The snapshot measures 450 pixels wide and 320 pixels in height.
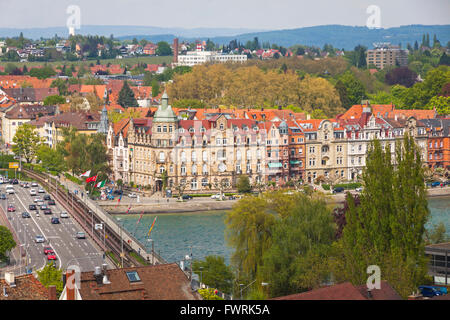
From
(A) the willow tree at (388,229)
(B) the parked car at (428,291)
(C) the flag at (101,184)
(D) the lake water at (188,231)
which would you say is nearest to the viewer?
(A) the willow tree at (388,229)

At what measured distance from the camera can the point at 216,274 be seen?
22.1 metres

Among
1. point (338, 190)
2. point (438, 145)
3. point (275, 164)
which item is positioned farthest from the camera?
point (438, 145)

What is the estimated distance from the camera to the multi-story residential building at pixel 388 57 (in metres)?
114

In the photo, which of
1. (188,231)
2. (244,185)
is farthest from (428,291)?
(244,185)

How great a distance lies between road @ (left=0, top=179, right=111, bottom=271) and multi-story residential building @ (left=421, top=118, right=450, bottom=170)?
2176cm

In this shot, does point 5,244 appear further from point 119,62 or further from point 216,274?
point 119,62

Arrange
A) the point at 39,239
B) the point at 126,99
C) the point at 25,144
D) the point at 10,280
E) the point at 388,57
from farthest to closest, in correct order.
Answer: the point at 388,57 < the point at 126,99 < the point at 25,144 < the point at 39,239 < the point at 10,280

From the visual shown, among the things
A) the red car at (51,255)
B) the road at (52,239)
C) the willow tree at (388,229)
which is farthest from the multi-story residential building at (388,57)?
the willow tree at (388,229)

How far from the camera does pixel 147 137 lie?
4488cm

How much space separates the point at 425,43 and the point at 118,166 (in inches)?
3733

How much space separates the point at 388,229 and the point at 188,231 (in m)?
16.7

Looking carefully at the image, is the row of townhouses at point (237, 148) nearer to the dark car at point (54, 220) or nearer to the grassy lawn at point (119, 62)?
the dark car at point (54, 220)

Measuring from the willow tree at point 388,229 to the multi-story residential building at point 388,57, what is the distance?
3728 inches

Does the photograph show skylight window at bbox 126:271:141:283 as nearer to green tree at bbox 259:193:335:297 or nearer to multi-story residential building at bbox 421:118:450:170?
green tree at bbox 259:193:335:297
